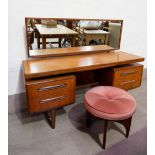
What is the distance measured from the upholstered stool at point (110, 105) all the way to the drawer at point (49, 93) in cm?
19

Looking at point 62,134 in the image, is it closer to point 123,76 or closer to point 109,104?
point 109,104

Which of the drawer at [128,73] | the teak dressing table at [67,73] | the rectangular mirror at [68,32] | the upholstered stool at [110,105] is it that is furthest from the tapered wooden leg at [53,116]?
the drawer at [128,73]

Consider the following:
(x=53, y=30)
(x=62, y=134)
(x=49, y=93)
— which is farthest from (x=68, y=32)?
(x=62, y=134)

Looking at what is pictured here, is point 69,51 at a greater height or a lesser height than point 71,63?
greater

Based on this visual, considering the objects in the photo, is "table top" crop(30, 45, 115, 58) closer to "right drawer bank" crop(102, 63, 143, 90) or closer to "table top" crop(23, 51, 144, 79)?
"table top" crop(23, 51, 144, 79)

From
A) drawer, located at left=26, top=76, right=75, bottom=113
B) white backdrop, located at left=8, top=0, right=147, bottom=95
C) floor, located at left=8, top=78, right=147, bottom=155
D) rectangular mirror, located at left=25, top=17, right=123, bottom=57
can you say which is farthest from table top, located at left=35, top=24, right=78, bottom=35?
floor, located at left=8, top=78, right=147, bottom=155

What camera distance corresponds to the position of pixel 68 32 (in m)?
1.61

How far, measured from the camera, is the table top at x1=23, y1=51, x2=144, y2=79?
1.27 meters

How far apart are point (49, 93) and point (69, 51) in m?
0.56

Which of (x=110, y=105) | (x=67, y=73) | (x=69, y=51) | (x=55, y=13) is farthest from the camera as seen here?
(x=69, y=51)

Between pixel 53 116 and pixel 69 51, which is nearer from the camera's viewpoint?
pixel 53 116

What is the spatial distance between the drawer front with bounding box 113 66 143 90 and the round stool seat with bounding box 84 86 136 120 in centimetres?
20

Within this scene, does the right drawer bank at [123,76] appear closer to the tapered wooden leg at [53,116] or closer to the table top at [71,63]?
the table top at [71,63]
